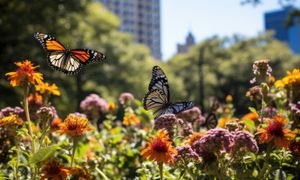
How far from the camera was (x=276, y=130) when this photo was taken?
2.12 meters

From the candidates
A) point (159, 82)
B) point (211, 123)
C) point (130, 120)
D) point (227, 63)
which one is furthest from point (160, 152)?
point (227, 63)

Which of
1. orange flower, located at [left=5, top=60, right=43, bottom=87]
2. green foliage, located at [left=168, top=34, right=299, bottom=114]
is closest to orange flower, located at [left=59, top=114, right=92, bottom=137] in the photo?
orange flower, located at [left=5, top=60, right=43, bottom=87]

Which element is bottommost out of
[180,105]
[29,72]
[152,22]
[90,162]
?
[90,162]

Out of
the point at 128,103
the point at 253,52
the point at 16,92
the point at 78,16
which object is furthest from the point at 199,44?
the point at 128,103

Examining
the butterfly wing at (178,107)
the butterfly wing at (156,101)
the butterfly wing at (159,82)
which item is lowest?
the butterfly wing at (178,107)

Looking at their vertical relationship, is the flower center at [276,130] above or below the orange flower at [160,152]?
above

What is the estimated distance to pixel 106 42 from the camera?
3262 cm

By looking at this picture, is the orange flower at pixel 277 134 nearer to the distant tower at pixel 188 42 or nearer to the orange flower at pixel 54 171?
the orange flower at pixel 54 171

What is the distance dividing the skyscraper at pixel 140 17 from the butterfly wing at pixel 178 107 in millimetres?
118732

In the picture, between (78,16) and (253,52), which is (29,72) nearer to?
(78,16)

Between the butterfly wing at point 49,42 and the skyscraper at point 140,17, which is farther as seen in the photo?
the skyscraper at point 140,17

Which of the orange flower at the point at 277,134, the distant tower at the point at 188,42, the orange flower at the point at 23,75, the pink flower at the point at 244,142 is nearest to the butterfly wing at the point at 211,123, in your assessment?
the orange flower at the point at 277,134

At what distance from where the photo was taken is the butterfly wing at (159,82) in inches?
120

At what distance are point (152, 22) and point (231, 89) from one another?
89.3 metres
